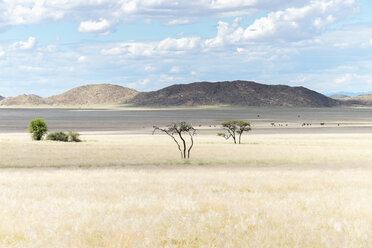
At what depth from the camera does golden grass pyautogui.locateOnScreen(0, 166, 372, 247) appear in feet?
25.3

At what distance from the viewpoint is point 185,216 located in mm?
9625

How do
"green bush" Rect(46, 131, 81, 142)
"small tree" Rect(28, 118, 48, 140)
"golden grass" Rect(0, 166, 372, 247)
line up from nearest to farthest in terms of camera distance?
"golden grass" Rect(0, 166, 372, 247) → "green bush" Rect(46, 131, 81, 142) → "small tree" Rect(28, 118, 48, 140)

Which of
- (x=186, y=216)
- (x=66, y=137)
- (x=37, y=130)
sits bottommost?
(x=66, y=137)

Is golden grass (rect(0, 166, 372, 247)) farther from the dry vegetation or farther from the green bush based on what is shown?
the green bush

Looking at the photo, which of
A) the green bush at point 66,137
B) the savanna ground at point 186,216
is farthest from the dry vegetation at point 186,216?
the green bush at point 66,137

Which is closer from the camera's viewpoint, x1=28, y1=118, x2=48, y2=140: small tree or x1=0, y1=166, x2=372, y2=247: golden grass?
x1=0, y1=166, x2=372, y2=247: golden grass

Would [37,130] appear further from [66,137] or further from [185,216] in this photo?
[185,216]

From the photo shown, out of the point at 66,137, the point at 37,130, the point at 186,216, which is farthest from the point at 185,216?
the point at 37,130

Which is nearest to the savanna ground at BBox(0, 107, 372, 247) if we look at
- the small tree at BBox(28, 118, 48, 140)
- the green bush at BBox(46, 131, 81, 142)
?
the green bush at BBox(46, 131, 81, 142)

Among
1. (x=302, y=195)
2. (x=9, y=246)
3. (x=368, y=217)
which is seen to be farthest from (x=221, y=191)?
(x=9, y=246)

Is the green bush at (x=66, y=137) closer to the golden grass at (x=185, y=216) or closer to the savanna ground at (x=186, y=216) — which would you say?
the savanna ground at (x=186, y=216)

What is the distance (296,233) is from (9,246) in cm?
443

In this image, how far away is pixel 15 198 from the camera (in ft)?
40.5

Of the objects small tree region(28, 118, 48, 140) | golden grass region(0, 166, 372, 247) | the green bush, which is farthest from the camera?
small tree region(28, 118, 48, 140)
